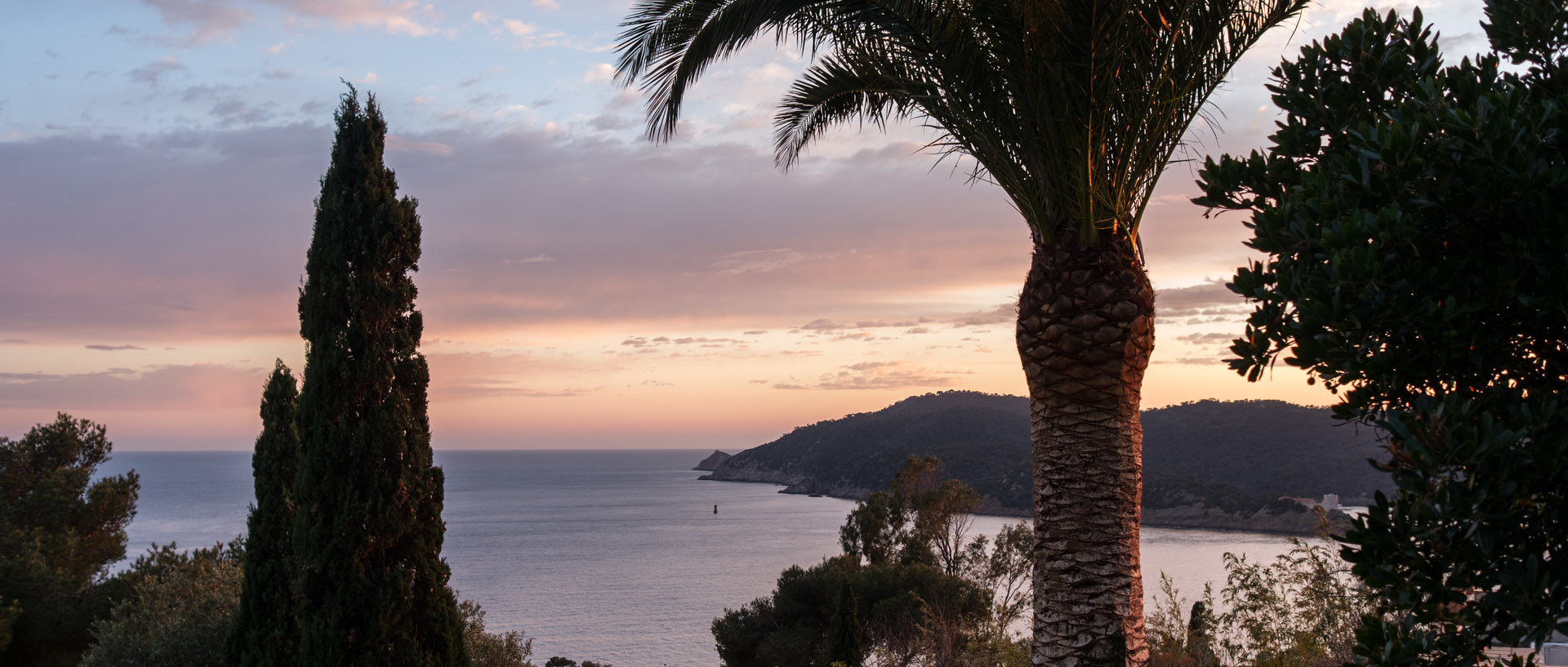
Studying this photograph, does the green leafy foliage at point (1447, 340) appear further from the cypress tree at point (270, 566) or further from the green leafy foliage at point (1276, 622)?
the cypress tree at point (270, 566)

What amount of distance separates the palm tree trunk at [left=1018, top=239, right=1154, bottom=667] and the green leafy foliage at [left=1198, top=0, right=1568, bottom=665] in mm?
2568

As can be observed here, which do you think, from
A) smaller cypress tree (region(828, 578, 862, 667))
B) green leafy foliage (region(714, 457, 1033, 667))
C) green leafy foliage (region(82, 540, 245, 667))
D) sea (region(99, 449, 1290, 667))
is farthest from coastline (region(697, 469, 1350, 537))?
green leafy foliage (region(82, 540, 245, 667))

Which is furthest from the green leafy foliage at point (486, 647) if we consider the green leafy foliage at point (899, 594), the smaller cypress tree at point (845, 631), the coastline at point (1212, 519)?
the coastline at point (1212, 519)

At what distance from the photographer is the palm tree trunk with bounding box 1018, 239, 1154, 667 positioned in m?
5.52

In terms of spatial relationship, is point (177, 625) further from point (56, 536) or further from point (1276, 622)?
point (1276, 622)

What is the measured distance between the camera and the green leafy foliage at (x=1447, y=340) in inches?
90.8

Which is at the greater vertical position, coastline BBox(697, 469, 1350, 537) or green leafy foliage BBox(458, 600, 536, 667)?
green leafy foliage BBox(458, 600, 536, 667)

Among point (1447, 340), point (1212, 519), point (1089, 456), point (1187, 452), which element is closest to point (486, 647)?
point (1089, 456)

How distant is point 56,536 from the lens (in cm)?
2083

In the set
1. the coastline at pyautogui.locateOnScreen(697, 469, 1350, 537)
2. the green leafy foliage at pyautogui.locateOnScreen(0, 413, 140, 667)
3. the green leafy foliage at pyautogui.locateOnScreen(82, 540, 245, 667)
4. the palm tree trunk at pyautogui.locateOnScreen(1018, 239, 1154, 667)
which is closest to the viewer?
the palm tree trunk at pyautogui.locateOnScreen(1018, 239, 1154, 667)

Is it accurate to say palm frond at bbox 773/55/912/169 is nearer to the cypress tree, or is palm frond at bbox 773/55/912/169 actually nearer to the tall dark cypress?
the tall dark cypress

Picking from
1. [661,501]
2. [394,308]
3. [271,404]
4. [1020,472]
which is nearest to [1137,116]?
[394,308]

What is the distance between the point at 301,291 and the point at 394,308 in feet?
3.66

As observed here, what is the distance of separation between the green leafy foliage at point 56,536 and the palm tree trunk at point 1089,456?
Result: 1949 centimetres
